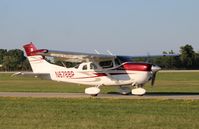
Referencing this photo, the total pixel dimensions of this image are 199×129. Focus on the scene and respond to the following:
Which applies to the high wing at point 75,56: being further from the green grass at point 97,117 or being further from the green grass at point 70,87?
the green grass at point 97,117

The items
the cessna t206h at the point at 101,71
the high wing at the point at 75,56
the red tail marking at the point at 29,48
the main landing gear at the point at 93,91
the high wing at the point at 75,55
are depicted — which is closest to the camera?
the high wing at the point at 75,56

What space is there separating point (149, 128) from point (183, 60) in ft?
372

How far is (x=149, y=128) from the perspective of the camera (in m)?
11.4

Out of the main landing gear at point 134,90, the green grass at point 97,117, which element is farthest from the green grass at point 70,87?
the green grass at point 97,117

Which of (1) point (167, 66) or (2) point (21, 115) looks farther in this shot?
(1) point (167, 66)

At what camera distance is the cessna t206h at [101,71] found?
2408 cm

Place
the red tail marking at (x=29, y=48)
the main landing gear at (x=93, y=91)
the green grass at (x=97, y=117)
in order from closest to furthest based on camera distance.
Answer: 1. the green grass at (x=97, y=117)
2. the main landing gear at (x=93, y=91)
3. the red tail marking at (x=29, y=48)

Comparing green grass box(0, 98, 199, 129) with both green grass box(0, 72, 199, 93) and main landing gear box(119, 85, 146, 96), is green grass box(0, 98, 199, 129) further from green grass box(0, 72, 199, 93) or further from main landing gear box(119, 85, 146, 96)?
green grass box(0, 72, 199, 93)

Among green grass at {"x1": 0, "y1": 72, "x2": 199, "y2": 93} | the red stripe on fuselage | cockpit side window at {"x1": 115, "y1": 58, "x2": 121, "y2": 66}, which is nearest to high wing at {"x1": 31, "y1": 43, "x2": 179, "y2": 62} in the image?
cockpit side window at {"x1": 115, "y1": 58, "x2": 121, "y2": 66}

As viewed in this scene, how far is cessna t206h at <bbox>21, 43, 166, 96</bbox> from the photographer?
2408 centimetres

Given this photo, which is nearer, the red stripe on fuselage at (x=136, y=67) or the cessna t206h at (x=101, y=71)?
the red stripe on fuselage at (x=136, y=67)

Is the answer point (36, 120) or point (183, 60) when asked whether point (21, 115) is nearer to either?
point (36, 120)


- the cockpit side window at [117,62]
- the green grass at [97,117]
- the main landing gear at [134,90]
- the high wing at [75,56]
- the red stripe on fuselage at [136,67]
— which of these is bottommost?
the main landing gear at [134,90]

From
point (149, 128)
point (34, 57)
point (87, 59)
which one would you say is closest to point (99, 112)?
point (149, 128)
